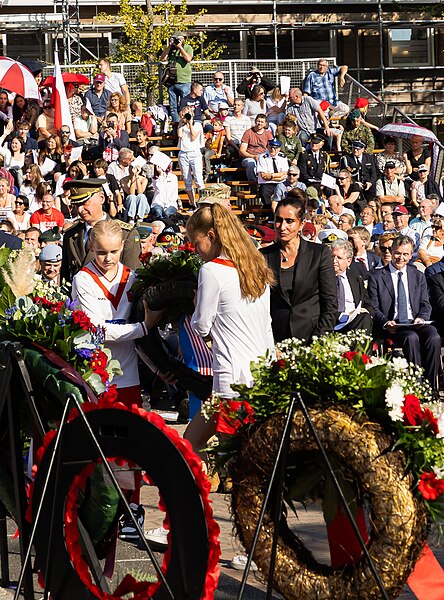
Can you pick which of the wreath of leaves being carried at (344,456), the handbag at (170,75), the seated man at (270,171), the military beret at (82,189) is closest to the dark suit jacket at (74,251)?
the military beret at (82,189)

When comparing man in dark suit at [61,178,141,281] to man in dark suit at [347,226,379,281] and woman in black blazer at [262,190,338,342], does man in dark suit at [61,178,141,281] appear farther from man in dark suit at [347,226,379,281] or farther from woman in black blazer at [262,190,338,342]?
man in dark suit at [347,226,379,281]

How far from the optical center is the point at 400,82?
40031 mm

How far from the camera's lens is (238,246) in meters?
6.51

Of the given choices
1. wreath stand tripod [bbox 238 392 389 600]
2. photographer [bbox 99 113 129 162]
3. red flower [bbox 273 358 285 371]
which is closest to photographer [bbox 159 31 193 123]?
photographer [bbox 99 113 129 162]

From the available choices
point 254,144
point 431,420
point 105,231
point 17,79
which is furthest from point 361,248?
point 17,79

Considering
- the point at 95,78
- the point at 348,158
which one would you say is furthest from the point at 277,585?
the point at 95,78

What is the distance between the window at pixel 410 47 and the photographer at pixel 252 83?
16.8 meters

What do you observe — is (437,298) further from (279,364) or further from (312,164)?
(312,164)

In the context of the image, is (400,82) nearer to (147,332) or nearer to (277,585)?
(147,332)

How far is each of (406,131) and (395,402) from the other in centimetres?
1940

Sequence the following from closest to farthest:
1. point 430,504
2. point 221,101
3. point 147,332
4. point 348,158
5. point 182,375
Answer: point 430,504
point 147,332
point 182,375
point 348,158
point 221,101

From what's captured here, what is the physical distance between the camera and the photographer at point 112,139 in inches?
811

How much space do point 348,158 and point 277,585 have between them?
18.2 metres

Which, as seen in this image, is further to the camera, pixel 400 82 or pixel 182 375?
pixel 400 82
